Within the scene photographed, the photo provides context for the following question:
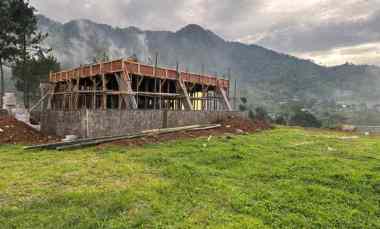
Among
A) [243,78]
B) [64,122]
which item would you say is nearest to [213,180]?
[64,122]

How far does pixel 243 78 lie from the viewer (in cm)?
18550

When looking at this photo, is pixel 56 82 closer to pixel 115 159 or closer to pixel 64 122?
pixel 64 122

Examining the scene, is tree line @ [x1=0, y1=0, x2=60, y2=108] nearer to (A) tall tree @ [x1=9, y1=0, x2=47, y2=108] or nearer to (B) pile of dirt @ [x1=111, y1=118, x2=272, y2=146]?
(A) tall tree @ [x1=9, y1=0, x2=47, y2=108]

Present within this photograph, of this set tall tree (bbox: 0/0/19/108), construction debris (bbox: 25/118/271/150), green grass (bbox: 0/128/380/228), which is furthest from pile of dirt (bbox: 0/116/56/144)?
tall tree (bbox: 0/0/19/108)

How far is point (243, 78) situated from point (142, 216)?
189 meters

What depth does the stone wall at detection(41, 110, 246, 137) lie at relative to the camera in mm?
11195

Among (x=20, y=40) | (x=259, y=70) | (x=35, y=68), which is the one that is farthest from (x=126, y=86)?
(x=259, y=70)

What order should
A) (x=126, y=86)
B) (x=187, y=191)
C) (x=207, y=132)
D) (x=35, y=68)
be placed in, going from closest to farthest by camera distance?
(x=187, y=191) → (x=207, y=132) → (x=126, y=86) → (x=35, y=68)

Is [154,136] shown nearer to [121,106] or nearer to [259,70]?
[121,106]

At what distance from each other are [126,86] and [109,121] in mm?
3496

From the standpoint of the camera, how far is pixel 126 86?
14.3 metres

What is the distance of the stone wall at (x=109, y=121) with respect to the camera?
1120 cm

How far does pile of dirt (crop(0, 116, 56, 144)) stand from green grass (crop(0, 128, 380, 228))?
4526 mm

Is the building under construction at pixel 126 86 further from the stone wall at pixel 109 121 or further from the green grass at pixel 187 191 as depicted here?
the green grass at pixel 187 191
